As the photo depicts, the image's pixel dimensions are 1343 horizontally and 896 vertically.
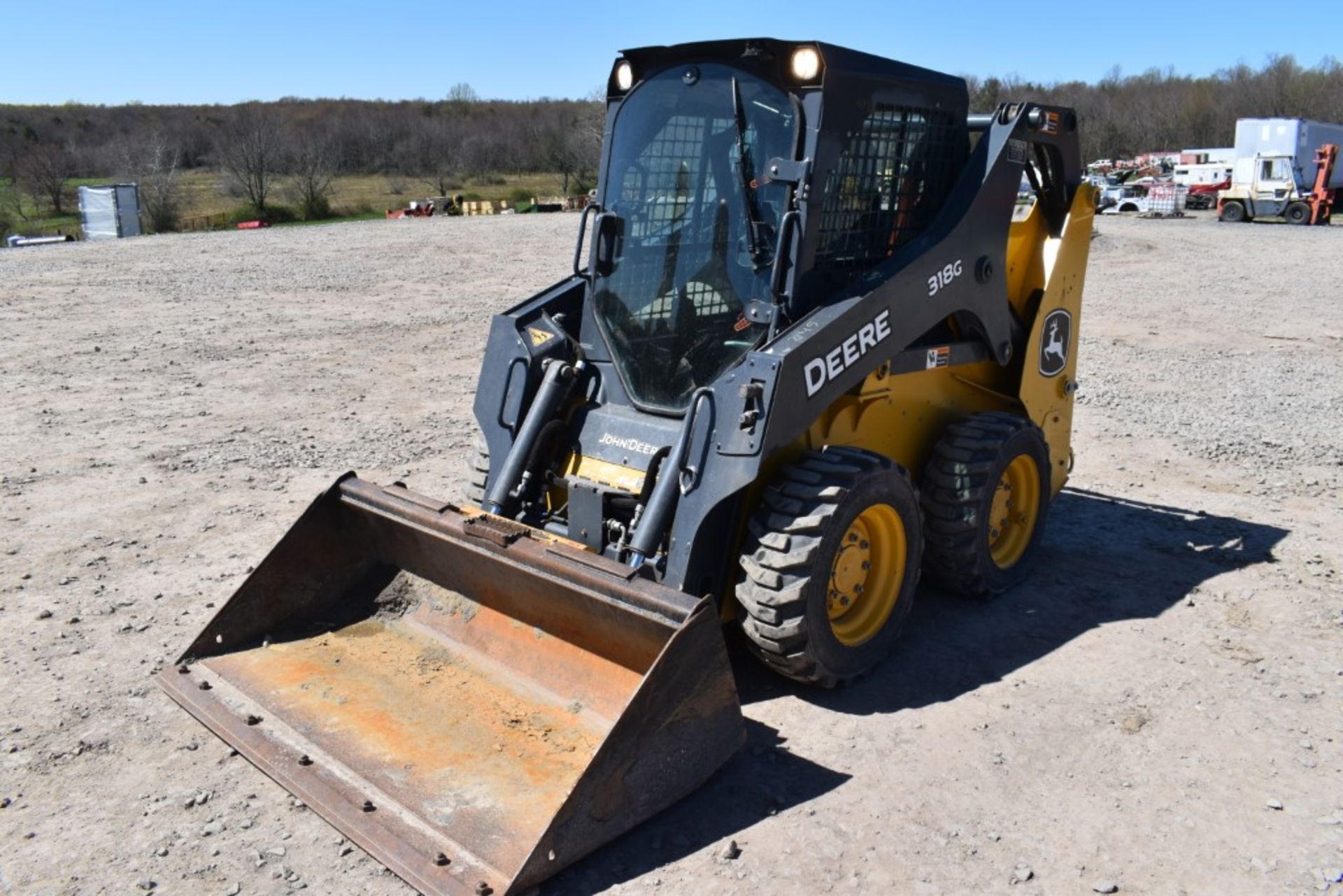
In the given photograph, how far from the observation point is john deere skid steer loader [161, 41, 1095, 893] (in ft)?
12.6

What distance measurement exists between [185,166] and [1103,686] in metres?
71.8

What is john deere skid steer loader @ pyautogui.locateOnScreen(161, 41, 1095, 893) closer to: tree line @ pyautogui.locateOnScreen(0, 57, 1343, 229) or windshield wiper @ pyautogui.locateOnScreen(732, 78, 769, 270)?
windshield wiper @ pyautogui.locateOnScreen(732, 78, 769, 270)

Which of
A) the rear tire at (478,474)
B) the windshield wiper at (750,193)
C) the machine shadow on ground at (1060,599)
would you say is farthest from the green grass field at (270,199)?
the windshield wiper at (750,193)

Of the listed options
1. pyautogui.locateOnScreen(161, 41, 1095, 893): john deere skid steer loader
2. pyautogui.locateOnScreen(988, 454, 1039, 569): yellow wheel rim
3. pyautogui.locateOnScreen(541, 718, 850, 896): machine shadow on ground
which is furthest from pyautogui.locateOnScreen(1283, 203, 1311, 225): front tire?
pyautogui.locateOnScreen(541, 718, 850, 896): machine shadow on ground

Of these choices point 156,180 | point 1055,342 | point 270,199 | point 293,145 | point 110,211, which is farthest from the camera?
point 293,145

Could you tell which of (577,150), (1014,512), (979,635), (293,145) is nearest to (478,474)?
(979,635)

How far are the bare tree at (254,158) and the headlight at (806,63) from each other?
138ft

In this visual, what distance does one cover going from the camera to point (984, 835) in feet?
12.4

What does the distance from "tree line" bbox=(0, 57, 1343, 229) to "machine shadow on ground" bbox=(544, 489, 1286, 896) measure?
120 ft

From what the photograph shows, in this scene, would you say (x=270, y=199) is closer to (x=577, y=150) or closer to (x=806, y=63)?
(x=577, y=150)

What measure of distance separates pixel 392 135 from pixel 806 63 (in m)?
72.7

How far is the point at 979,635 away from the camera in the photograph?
532 cm

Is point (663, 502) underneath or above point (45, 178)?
underneath

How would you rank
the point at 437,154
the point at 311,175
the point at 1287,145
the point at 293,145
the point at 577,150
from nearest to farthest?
1. the point at 1287,145
2. the point at 311,175
3. the point at 577,150
4. the point at 293,145
5. the point at 437,154
